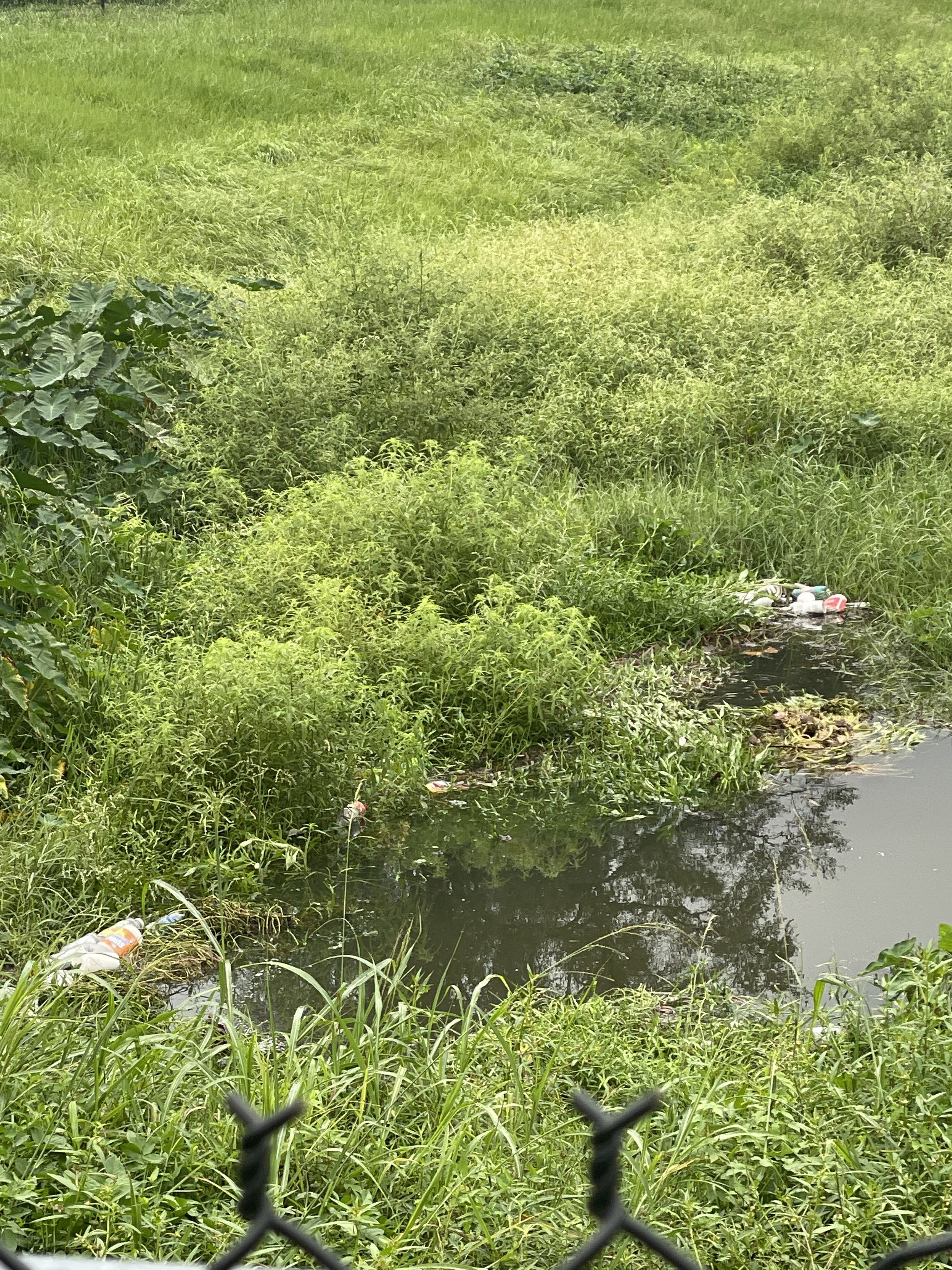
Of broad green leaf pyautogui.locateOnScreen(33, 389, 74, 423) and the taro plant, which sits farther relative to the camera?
broad green leaf pyautogui.locateOnScreen(33, 389, 74, 423)

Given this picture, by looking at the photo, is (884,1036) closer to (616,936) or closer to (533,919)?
(616,936)

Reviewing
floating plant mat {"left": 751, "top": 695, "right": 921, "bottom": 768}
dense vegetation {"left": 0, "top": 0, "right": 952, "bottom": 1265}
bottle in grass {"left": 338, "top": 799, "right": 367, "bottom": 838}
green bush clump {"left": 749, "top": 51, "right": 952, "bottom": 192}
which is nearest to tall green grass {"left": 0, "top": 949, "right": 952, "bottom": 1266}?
dense vegetation {"left": 0, "top": 0, "right": 952, "bottom": 1265}

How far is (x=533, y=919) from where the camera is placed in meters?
3.64

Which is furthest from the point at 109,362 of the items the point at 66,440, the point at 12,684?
the point at 12,684

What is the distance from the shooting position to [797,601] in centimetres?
541

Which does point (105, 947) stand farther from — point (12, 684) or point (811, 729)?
point (811, 729)

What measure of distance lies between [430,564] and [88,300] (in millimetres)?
2871

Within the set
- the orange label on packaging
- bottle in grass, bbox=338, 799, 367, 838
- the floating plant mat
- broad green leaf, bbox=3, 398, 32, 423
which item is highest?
broad green leaf, bbox=3, 398, 32, 423

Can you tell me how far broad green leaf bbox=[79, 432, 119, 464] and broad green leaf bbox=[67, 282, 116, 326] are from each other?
3.00 ft

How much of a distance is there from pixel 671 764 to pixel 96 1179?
254 cm

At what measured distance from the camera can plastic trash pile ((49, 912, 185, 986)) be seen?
→ 120 inches

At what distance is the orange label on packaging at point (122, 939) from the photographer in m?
3.23

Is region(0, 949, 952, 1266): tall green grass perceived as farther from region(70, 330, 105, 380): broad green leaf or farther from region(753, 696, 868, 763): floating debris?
region(70, 330, 105, 380): broad green leaf

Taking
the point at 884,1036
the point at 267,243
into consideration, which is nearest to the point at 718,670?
the point at 884,1036
